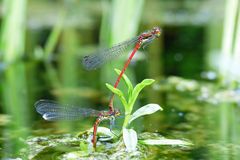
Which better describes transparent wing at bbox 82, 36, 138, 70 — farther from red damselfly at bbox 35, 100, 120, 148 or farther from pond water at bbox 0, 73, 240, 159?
pond water at bbox 0, 73, 240, 159

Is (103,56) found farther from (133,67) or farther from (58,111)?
(133,67)

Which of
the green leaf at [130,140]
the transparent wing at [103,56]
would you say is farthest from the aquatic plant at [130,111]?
the transparent wing at [103,56]

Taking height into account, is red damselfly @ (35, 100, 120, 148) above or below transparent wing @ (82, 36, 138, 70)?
below

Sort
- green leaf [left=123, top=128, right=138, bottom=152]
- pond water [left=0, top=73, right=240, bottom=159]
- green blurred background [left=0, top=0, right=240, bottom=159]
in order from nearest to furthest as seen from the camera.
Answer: green leaf [left=123, top=128, right=138, bottom=152]
pond water [left=0, top=73, right=240, bottom=159]
green blurred background [left=0, top=0, right=240, bottom=159]

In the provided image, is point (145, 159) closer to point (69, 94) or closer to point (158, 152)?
point (158, 152)

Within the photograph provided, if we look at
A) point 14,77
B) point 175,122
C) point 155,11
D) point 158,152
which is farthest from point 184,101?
point 155,11

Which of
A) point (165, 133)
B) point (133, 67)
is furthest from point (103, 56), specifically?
Answer: point (133, 67)

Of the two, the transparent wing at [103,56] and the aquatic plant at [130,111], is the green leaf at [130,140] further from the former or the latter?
the transparent wing at [103,56]

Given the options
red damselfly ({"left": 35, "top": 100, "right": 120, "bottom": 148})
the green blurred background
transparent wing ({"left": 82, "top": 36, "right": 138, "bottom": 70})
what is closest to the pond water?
the green blurred background

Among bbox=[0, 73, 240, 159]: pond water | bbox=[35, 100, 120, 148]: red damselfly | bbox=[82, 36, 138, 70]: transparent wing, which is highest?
bbox=[82, 36, 138, 70]: transparent wing

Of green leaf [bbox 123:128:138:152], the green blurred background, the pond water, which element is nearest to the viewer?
green leaf [bbox 123:128:138:152]
